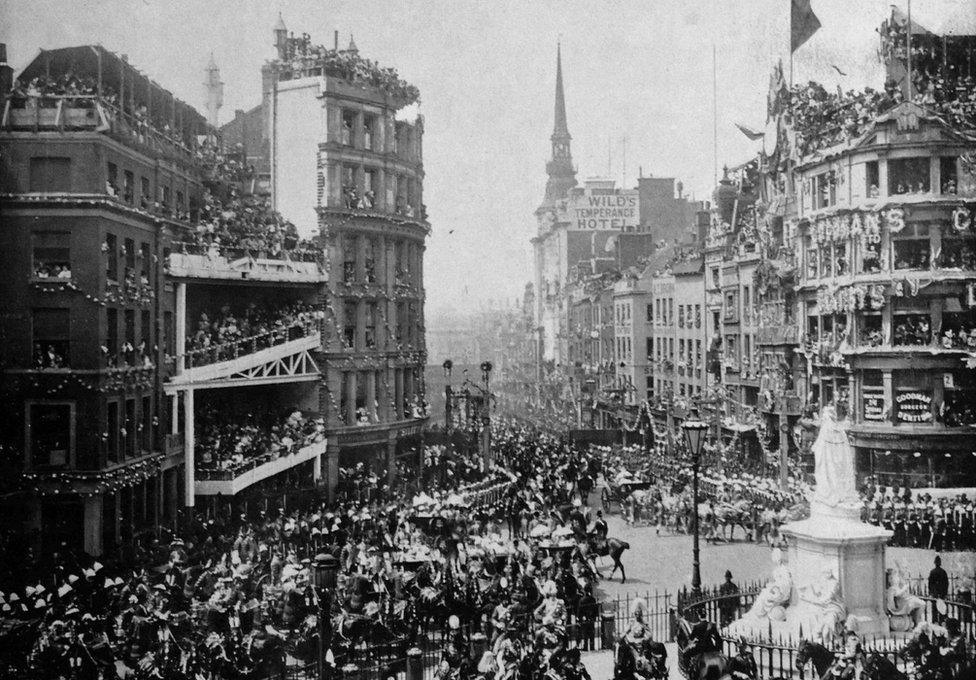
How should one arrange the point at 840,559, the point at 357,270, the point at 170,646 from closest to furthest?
the point at 170,646 → the point at 840,559 → the point at 357,270

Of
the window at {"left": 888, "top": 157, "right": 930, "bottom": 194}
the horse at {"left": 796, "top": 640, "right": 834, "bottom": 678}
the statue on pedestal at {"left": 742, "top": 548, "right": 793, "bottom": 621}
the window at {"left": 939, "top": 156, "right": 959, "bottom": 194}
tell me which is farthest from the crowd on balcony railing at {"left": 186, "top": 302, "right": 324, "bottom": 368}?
the window at {"left": 939, "top": 156, "right": 959, "bottom": 194}

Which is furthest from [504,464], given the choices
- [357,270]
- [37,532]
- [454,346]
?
[454,346]

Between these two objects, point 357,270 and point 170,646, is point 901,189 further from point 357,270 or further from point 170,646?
point 170,646

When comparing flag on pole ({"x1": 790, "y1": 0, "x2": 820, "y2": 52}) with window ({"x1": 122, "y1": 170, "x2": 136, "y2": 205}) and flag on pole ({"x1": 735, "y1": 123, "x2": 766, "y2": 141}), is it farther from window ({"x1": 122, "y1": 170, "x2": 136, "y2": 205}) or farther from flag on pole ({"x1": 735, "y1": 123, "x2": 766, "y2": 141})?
window ({"x1": 122, "y1": 170, "x2": 136, "y2": 205})

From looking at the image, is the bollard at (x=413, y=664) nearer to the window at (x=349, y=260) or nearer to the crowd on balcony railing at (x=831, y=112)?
the window at (x=349, y=260)

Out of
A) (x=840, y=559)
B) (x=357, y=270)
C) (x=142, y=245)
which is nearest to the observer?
(x=840, y=559)

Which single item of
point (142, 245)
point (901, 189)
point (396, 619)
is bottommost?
point (396, 619)

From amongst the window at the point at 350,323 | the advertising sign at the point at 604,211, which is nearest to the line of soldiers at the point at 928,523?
the window at the point at 350,323
